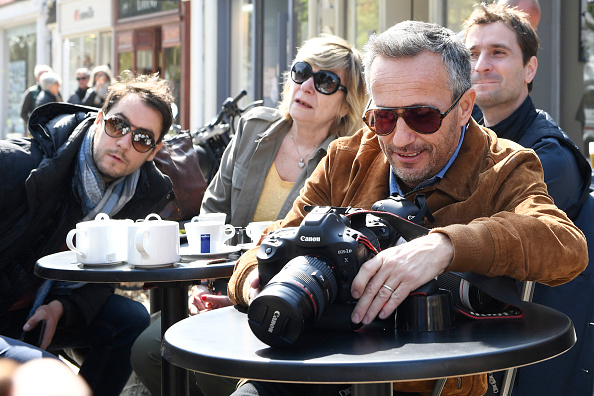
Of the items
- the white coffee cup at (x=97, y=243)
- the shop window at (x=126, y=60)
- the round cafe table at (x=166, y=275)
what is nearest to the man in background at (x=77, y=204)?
the round cafe table at (x=166, y=275)

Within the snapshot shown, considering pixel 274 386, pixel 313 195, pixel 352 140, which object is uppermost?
pixel 352 140

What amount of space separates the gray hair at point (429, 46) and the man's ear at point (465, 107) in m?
0.02

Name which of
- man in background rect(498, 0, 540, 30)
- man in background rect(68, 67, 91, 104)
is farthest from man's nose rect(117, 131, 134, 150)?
man in background rect(68, 67, 91, 104)

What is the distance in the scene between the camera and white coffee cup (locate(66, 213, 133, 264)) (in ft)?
9.00

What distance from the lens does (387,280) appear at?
1.70 metres

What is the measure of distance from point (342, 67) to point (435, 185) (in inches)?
69.2

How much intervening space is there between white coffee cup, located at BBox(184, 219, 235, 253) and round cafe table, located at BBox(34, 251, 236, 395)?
0.21 ft

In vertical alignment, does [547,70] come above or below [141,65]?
below

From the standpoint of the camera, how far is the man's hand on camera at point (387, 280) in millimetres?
1694

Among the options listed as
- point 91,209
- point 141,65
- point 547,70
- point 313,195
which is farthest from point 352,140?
point 141,65

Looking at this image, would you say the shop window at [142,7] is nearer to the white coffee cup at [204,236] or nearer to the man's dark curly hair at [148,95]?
the man's dark curly hair at [148,95]

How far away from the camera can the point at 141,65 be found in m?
17.7

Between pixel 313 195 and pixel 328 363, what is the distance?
1.12 metres

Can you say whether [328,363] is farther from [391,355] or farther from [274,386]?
[274,386]
